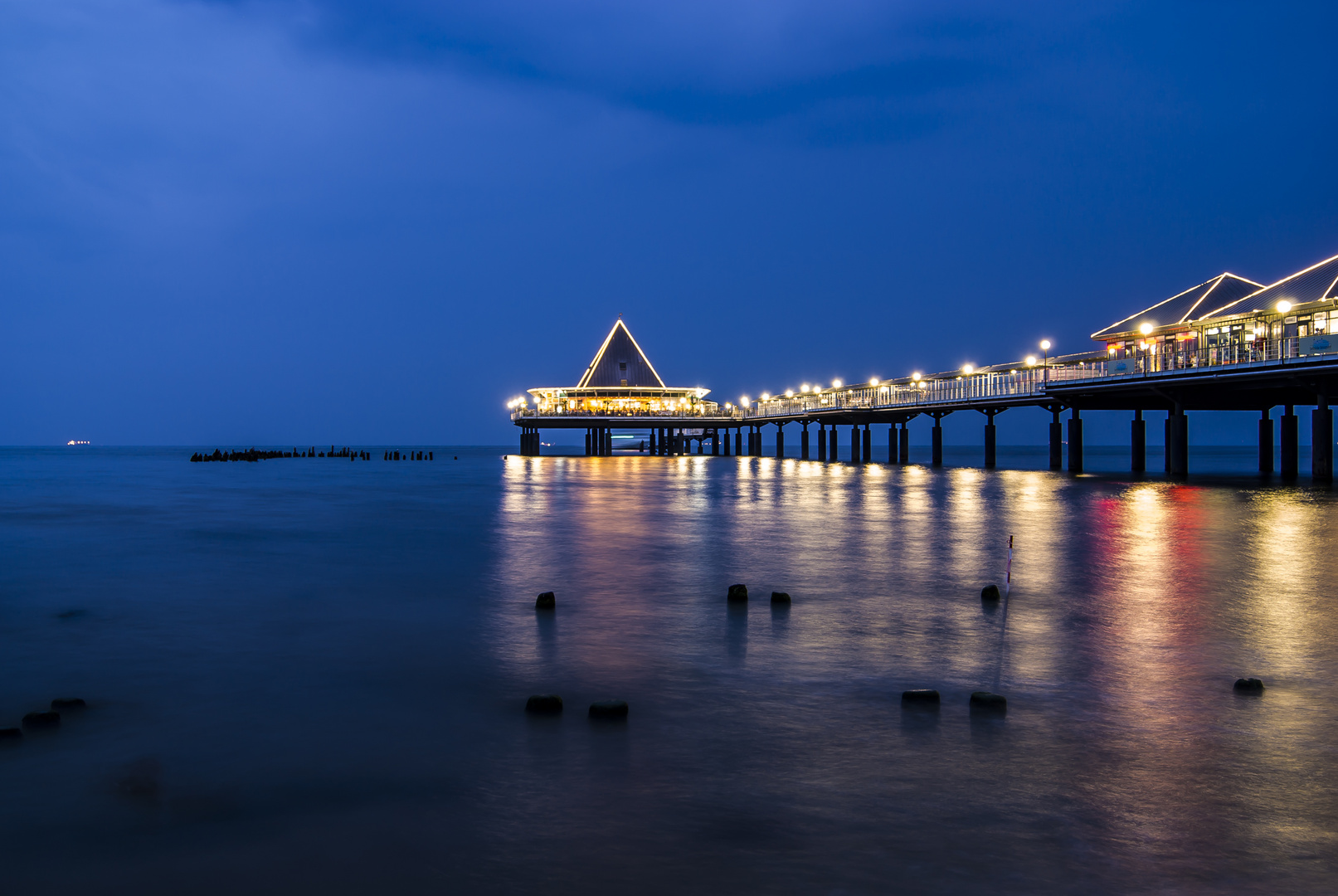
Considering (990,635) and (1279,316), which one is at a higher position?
(1279,316)

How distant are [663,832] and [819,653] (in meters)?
4.73

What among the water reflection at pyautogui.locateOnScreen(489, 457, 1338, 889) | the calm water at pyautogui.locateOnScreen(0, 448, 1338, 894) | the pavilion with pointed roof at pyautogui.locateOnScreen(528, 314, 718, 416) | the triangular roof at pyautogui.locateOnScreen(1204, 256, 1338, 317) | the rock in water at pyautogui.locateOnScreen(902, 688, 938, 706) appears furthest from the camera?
the pavilion with pointed roof at pyautogui.locateOnScreen(528, 314, 718, 416)

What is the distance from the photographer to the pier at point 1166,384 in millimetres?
35219

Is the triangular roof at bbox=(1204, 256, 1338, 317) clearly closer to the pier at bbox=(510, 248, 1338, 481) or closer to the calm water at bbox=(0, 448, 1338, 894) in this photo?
the pier at bbox=(510, 248, 1338, 481)

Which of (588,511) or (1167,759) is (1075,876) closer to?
(1167,759)

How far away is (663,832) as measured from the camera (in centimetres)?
519

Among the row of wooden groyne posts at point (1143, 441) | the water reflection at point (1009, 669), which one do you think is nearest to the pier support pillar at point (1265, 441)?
the row of wooden groyne posts at point (1143, 441)

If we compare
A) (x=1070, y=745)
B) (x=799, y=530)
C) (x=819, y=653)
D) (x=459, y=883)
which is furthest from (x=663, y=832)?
(x=799, y=530)

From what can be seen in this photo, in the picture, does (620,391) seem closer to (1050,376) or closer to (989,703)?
(1050,376)

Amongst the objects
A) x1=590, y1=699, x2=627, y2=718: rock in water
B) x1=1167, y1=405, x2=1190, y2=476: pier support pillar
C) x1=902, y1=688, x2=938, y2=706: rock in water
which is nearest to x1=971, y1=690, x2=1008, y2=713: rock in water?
x1=902, y1=688, x2=938, y2=706: rock in water

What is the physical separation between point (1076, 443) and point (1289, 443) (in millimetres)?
10753

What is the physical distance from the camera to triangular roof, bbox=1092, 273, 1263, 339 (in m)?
55.1

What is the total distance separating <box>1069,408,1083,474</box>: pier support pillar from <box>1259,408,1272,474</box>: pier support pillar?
9474mm

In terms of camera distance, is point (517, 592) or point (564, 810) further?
point (517, 592)
